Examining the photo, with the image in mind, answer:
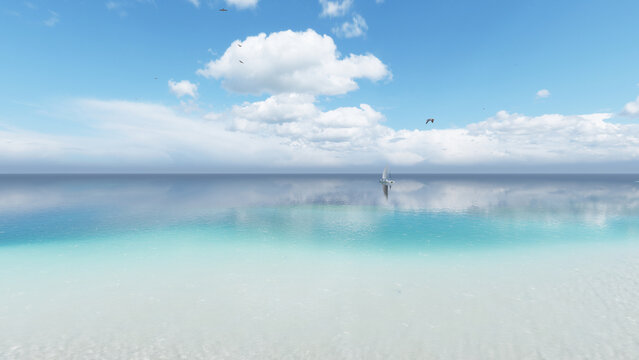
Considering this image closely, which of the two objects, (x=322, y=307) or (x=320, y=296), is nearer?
→ (x=322, y=307)

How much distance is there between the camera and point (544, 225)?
50.8 m

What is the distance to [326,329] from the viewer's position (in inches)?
707

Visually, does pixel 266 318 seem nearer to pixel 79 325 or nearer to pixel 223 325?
pixel 223 325

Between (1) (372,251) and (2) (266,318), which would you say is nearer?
(2) (266,318)

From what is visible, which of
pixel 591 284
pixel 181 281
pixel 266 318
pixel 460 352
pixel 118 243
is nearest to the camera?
pixel 460 352

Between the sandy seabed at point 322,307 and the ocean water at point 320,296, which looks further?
the ocean water at point 320,296

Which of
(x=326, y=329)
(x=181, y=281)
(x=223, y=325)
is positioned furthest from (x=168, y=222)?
(x=326, y=329)

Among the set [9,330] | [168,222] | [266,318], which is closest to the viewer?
[9,330]

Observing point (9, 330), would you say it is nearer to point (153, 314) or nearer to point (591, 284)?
point (153, 314)

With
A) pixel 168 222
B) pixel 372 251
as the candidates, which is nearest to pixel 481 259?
pixel 372 251

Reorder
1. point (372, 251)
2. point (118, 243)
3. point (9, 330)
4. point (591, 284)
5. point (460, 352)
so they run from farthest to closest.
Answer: point (118, 243)
point (372, 251)
point (591, 284)
point (9, 330)
point (460, 352)

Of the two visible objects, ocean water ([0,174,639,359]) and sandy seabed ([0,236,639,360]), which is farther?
ocean water ([0,174,639,359])

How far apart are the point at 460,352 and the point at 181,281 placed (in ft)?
72.4

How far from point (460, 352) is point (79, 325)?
23.0 m
